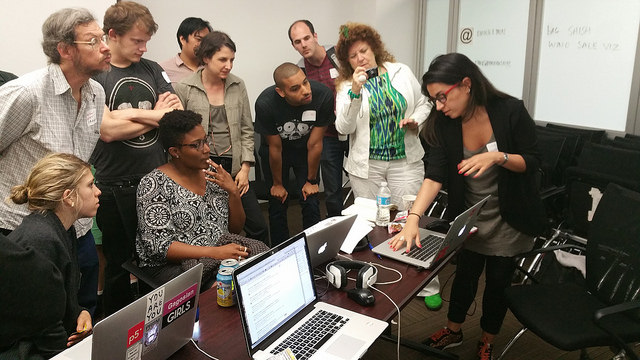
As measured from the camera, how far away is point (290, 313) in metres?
1.44

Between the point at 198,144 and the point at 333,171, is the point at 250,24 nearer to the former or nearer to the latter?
the point at 333,171

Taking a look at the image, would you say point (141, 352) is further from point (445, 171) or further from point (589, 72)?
point (589, 72)

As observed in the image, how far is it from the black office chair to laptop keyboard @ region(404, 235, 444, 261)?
1.49 ft

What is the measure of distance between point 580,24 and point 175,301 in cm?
427

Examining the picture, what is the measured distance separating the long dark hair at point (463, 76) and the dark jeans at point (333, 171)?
134 cm

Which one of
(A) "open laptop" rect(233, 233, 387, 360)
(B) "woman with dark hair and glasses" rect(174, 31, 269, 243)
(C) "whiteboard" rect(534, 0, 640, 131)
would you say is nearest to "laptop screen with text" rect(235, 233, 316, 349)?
(A) "open laptop" rect(233, 233, 387, 360)

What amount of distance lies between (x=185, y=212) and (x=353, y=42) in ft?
4.76

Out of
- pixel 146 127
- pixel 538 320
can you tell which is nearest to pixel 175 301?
pixel 146 127

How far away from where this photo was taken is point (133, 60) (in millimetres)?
2400

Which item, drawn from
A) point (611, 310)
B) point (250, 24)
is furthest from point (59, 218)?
point (250, 24)

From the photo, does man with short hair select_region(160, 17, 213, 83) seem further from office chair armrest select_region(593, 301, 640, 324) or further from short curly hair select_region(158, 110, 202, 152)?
office chair armrest select_region(593, 301, 640, 324)

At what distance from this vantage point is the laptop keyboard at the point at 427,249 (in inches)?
75.4

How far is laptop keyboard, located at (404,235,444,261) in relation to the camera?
A: 191 centimetres

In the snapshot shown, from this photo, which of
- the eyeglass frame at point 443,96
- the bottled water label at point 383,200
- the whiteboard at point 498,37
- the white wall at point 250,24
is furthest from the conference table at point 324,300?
the whiteboard at point 498,37
